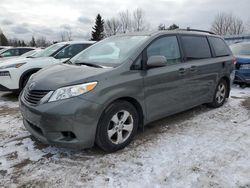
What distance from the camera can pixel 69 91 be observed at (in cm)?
295

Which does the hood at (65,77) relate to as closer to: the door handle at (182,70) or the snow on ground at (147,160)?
the snow on ground at (147,160)

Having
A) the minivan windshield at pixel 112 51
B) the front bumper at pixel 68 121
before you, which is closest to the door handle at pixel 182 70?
the minivan windshield at pixel 112 51

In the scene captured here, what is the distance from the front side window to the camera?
3797mm

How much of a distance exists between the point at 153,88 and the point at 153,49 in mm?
616

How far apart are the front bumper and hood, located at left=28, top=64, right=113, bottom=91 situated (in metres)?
0.26

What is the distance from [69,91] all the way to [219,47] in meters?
3.85

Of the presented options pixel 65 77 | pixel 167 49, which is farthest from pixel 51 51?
pixel 65 77

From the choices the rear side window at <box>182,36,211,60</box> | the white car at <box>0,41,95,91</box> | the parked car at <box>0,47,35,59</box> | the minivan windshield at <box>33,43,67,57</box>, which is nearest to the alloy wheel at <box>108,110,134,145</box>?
the rear side window at <box>182,36,211,60</box>

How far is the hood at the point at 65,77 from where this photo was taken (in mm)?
3039

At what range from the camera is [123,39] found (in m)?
4.16

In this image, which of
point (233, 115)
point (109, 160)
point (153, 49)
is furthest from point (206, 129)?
point (109, 160)

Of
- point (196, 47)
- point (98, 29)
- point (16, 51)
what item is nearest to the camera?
point (196, 47)

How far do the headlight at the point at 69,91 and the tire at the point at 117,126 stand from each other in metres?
0.39

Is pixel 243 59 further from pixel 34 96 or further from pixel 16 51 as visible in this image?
pixel 16 51
